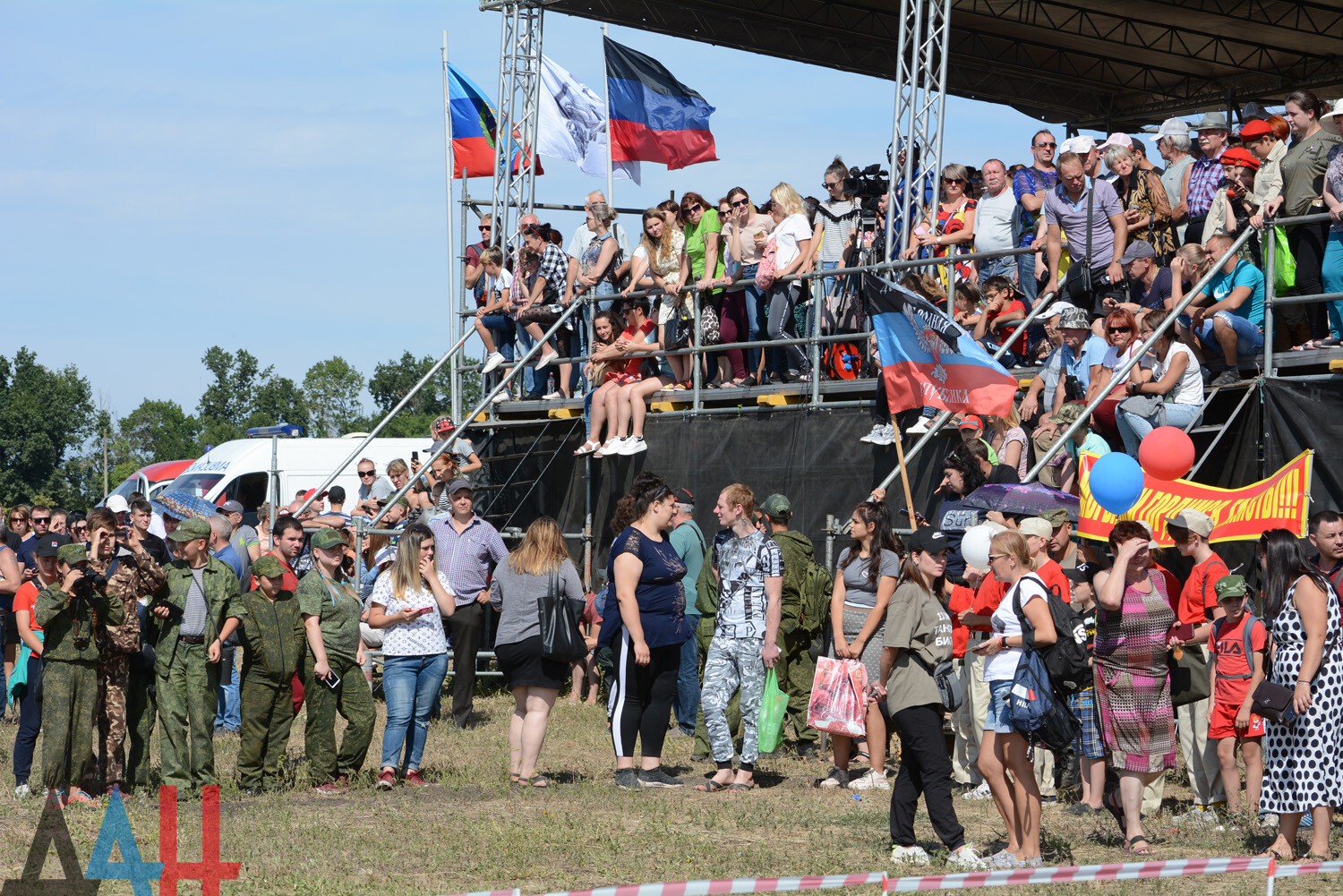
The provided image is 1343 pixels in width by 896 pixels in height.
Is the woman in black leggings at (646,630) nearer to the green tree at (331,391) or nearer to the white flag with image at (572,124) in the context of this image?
the white flag with image at (572,124)

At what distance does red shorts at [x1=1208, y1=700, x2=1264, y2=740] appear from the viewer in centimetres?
791

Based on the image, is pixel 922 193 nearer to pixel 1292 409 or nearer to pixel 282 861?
pixel 1292 409

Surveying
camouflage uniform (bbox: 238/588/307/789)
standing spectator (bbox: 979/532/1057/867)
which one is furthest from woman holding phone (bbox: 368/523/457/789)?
standing spectator (bbox: 979/532/1057/867)

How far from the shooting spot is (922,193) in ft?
46.1

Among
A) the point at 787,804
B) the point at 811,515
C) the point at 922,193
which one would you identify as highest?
the point at 922,193

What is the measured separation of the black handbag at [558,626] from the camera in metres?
9.39

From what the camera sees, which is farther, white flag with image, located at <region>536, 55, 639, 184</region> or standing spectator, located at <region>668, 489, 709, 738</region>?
white flag with image, located at <region>536, 55, 639, 184</region>

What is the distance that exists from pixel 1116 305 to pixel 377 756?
20.6ft

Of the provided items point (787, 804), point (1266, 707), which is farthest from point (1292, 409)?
point (787, 804)

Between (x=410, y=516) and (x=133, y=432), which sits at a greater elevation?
(x=133, y=432)

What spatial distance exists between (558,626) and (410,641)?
104 cm

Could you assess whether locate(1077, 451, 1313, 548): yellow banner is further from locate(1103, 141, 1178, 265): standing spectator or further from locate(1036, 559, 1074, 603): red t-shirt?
locate(1103, 141, 1178, 265): standing spectator

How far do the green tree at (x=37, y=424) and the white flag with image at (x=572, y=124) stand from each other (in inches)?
3569

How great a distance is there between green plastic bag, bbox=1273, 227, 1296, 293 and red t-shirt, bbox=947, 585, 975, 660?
3080mm
